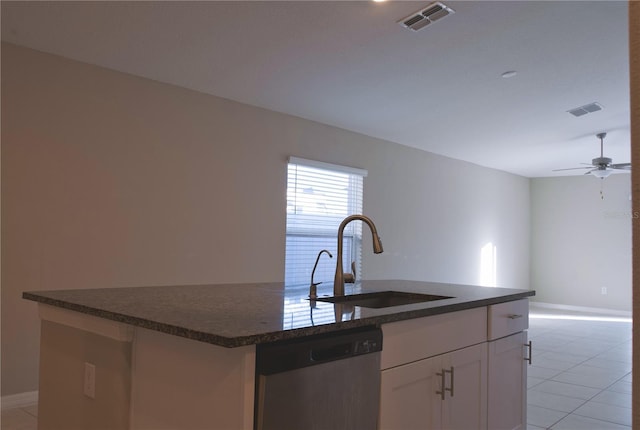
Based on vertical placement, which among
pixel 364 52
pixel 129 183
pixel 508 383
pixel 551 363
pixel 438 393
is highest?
pixel 364 52

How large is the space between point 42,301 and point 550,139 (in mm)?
5979

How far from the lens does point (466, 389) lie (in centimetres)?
214

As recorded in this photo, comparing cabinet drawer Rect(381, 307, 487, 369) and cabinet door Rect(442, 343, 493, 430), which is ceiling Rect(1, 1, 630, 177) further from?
cabinet door Rect(442, 343, 493, 430)

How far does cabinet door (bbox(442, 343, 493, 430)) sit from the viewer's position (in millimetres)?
2035

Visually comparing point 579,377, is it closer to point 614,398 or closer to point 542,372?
point 542,372

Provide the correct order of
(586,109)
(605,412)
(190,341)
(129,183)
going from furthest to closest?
1. (586,109)
2. (129,183)
3. (605,412)
4. (190,341)

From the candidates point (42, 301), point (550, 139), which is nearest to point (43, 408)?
point (42, 301)

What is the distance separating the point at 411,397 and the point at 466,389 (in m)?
0.45

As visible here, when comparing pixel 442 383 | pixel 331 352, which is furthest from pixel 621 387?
pixel 331 352

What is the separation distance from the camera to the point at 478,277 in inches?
312

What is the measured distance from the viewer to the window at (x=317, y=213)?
5023mm

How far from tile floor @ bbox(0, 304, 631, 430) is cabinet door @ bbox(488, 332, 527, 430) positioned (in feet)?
2.32

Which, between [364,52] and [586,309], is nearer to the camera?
[364,52]

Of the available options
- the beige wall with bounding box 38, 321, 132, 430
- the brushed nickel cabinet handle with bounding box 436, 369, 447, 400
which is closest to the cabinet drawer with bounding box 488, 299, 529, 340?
the brushed nickel cabinet handle with bounding box 436, 369, 447, 400
